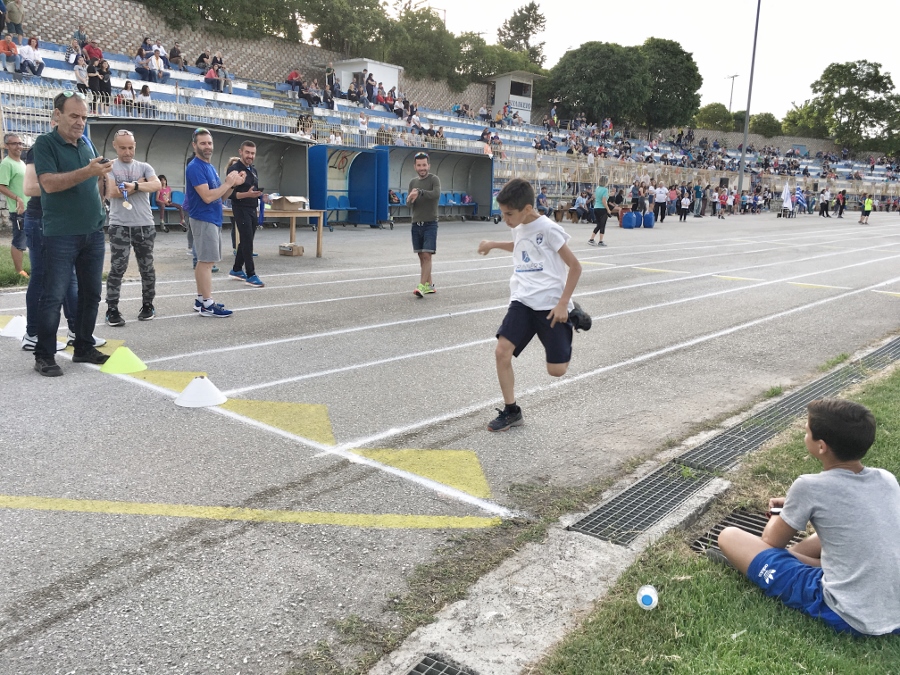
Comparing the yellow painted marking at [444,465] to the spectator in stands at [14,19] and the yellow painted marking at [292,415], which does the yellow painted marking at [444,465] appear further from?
the spectator in stands at [14,19]

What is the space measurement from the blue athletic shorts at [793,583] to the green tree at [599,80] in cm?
7222

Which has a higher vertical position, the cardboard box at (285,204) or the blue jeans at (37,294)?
the cardboard box at (285,204)

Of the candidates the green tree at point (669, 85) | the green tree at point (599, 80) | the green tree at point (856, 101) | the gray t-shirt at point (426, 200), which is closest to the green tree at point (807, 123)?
the green tree at point (856, 101)

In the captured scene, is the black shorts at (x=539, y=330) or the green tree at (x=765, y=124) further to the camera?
the green tree at (x=765, y=124)

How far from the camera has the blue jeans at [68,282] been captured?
6.00m

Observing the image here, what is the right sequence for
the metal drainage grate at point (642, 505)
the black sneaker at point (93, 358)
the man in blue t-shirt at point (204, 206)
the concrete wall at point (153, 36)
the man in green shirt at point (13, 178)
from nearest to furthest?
the metal drainage grate at point (642, 505)
the black sneaker at point (93, 358)
the man in blue t-shirt at point (204, 206)
the man in green shirt at point (13, 178)
the concrete wall at point (153, 36)

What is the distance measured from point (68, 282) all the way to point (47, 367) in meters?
0.75

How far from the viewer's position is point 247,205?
10.8 m

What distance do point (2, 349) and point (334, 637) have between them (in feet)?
18.6

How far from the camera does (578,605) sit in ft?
9.78

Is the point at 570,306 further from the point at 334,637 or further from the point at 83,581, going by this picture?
the point at 83,581

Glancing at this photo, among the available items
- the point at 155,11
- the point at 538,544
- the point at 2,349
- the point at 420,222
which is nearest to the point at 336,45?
the point at 155,11

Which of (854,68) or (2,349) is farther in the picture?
(854,68)

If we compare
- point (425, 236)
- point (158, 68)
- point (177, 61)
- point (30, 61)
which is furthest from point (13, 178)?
point (177, 61)
